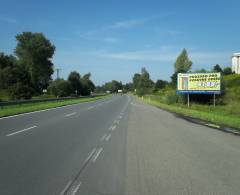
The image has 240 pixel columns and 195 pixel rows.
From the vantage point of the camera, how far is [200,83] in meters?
37.8

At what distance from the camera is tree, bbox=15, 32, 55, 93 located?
8612 centimetres

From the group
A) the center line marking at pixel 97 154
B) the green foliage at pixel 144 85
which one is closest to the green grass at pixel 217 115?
the center line marking at pixel 97 154

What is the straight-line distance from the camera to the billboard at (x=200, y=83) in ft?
119

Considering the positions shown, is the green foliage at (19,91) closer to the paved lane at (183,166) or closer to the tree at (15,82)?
the tree at (15,82)

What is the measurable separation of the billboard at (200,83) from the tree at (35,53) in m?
56.7

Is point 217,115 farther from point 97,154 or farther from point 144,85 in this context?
point 144,85

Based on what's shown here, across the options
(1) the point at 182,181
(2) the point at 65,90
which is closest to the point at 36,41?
(2) the point at 65,90

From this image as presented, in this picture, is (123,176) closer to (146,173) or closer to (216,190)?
(146,173)

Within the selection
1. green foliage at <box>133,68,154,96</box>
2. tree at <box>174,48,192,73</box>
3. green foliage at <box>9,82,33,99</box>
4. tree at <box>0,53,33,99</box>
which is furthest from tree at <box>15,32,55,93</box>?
tree at <box>174,48,192,73</box>

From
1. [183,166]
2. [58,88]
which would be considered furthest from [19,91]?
[183,166]

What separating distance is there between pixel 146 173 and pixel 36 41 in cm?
8696

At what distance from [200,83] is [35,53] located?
61.6m

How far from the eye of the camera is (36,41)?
87.1 metres

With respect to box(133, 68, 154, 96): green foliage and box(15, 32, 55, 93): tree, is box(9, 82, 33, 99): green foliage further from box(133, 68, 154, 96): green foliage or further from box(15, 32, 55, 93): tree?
box(133, 68, 154, 96): green foliage
